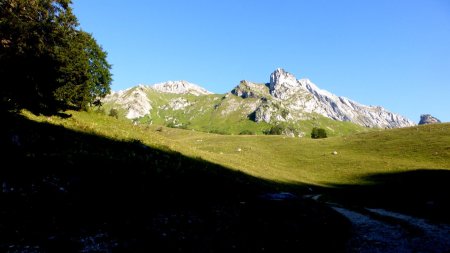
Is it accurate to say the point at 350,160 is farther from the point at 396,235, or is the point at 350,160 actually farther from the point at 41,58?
the point at 41,58

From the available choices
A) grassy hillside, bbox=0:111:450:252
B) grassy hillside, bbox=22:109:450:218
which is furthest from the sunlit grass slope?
grassy hillside, bbox=0:111:450:252

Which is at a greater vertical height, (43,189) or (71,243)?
(43,189)

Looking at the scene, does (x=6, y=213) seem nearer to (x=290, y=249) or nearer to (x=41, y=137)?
(x=41, y=137)

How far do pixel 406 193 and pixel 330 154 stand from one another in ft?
123

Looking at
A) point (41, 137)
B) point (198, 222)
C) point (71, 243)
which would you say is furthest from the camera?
point (41, 137)

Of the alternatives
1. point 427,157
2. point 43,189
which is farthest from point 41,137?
point 427,157

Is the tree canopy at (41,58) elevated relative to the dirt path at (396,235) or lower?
elevated

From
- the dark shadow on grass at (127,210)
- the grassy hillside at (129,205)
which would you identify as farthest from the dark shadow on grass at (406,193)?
the dark shadow on grass at (127,210)

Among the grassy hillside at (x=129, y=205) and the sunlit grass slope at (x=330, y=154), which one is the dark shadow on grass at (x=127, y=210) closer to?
the grassy hillside at (x=129, y=205)

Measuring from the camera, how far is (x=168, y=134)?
13262 cm

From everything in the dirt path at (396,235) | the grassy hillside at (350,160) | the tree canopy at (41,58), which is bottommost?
the dirt path at (396,235)

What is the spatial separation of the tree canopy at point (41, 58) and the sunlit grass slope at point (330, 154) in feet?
18.9

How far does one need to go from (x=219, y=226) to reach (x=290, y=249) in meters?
4.19

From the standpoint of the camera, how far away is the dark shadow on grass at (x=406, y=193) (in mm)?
28875
